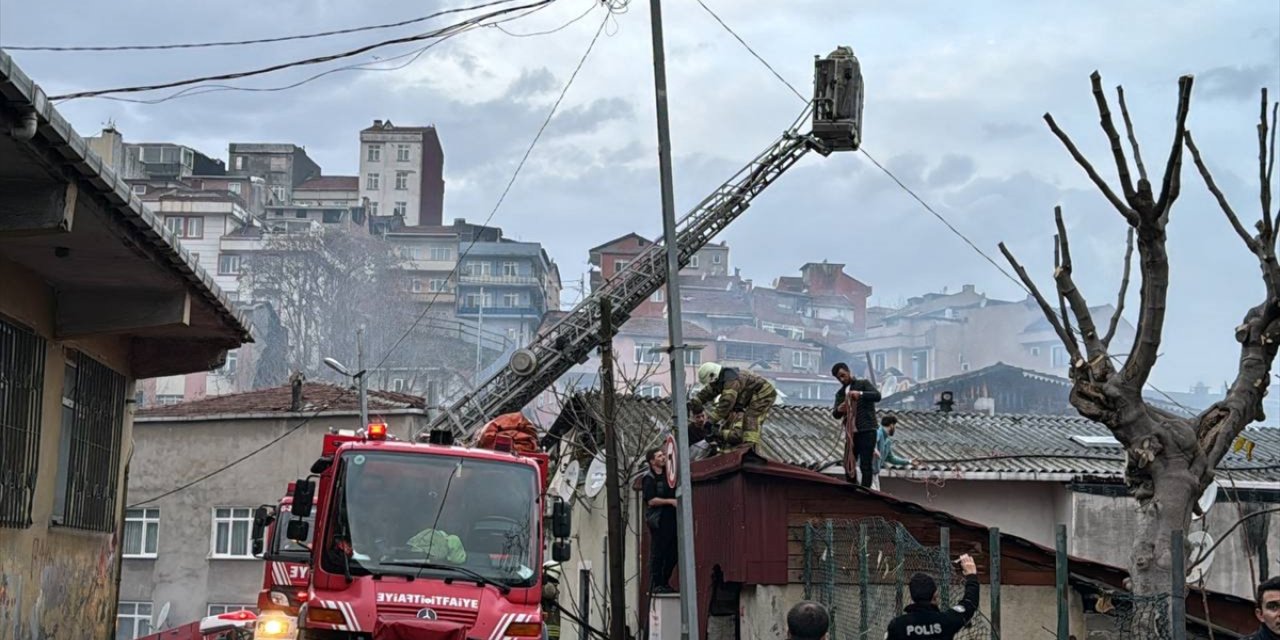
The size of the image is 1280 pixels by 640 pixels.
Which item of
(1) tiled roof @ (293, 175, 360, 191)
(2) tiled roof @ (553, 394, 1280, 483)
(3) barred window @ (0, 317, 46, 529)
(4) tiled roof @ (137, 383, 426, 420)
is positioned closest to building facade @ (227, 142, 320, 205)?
(1) tiled roof @ (293, 175, 360, 191)

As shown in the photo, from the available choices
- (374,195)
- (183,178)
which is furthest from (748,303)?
(183,178)

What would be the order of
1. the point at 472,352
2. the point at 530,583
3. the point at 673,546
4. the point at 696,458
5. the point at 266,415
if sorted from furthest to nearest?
1. the point at 472,352
2. the point at 266,415
3. the point at 696,458
4. the point at 673,546
5. the point at 530,583

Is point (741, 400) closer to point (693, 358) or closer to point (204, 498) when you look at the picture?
point (204, 498)

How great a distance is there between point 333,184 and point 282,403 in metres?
82.4

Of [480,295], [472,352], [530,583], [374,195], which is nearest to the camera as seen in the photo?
[530,583]

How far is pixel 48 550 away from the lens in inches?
553

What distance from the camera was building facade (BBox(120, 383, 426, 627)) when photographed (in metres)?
43.9

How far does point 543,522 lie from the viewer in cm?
1243

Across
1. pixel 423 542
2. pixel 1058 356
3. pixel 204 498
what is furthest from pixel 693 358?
pixel 423 542

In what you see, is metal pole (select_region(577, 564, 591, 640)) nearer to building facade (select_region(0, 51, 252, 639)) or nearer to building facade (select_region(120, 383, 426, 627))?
building facade (select_region(0, 51, 252, 639))

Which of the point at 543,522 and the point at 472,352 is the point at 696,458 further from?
the point at 472,352

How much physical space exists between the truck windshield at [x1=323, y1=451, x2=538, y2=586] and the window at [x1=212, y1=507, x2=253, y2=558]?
1325 inches

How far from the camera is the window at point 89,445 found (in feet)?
48.4

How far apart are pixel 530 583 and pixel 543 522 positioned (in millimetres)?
776
